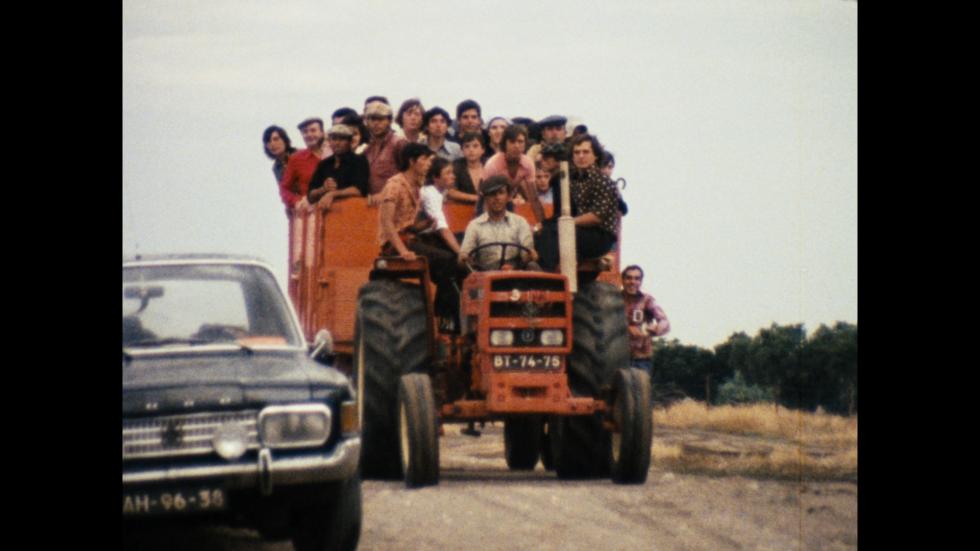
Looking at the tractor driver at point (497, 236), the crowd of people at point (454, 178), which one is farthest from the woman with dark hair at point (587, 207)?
the tractor driver at point (497, 236)

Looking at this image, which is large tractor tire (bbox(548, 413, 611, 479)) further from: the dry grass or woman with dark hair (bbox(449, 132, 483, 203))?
woman with dark hair (bbox(449, 132, 483, 203))

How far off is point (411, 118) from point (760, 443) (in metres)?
3.03

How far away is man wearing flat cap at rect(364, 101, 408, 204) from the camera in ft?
38.2

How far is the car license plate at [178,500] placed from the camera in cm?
820

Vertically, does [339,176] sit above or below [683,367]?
above

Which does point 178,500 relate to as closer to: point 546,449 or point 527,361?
point 527,361

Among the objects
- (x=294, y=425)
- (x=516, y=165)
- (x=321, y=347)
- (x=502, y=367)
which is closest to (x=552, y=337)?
(x=502, y=367)

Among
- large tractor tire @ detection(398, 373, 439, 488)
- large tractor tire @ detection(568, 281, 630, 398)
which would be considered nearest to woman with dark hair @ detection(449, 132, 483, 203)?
large tractor tire @ detection(568, 281, 630, 398)

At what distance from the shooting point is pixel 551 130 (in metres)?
11.6

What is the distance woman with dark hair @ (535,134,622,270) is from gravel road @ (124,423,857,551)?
1230mm
